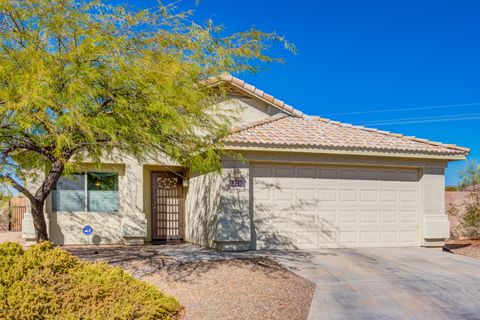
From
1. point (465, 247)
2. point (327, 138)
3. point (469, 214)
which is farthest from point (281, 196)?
point (469, 214)

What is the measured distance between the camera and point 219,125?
936cm

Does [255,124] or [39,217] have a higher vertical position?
[255,124]

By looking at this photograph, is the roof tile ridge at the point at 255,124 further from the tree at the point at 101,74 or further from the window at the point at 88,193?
the window at the point at 88,193

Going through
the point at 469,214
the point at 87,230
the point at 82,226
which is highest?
the point at 469,214

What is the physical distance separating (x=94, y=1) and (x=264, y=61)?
3.08 metres

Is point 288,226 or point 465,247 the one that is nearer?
point 288,226

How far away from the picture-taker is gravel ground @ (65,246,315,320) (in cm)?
702

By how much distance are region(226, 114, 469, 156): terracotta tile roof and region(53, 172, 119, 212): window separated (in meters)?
5.16

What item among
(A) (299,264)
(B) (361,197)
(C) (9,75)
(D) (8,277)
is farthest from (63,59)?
(B) (361,197)

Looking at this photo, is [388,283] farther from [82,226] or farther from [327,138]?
[82,226]

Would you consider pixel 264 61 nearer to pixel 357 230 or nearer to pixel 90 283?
pixel 90 283

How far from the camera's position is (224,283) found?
28.3 ft

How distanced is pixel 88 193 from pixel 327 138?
786 cm

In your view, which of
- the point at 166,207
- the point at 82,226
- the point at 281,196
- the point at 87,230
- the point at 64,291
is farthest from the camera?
the point at 166,207
